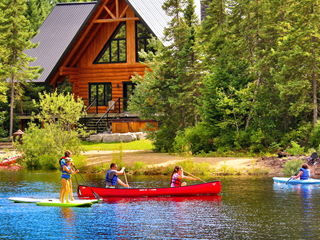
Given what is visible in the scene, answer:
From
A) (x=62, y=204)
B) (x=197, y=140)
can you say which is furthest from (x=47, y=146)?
(x=62, y=204)

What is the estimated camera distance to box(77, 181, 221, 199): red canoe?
57.8ft

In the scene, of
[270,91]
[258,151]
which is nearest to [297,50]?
[270,91]

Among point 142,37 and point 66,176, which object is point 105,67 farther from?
point 66,176

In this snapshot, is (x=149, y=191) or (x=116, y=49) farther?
(x=116, y=49)

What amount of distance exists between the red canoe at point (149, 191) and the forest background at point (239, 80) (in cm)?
991

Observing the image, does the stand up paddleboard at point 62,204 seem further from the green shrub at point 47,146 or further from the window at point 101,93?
the window at point 101,93

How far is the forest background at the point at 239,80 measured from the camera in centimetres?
2706

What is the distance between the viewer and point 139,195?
17.9 m

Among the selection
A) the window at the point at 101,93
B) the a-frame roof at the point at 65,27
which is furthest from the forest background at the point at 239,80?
the window at the point at 101,93

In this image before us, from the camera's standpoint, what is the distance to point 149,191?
17.6 meters

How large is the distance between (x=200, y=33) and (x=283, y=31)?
250 inches

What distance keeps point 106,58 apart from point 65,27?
7.33 meters

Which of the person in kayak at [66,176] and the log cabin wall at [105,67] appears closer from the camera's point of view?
the person in kayak at [66,176]

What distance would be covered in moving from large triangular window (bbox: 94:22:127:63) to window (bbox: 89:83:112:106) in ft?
7.29
